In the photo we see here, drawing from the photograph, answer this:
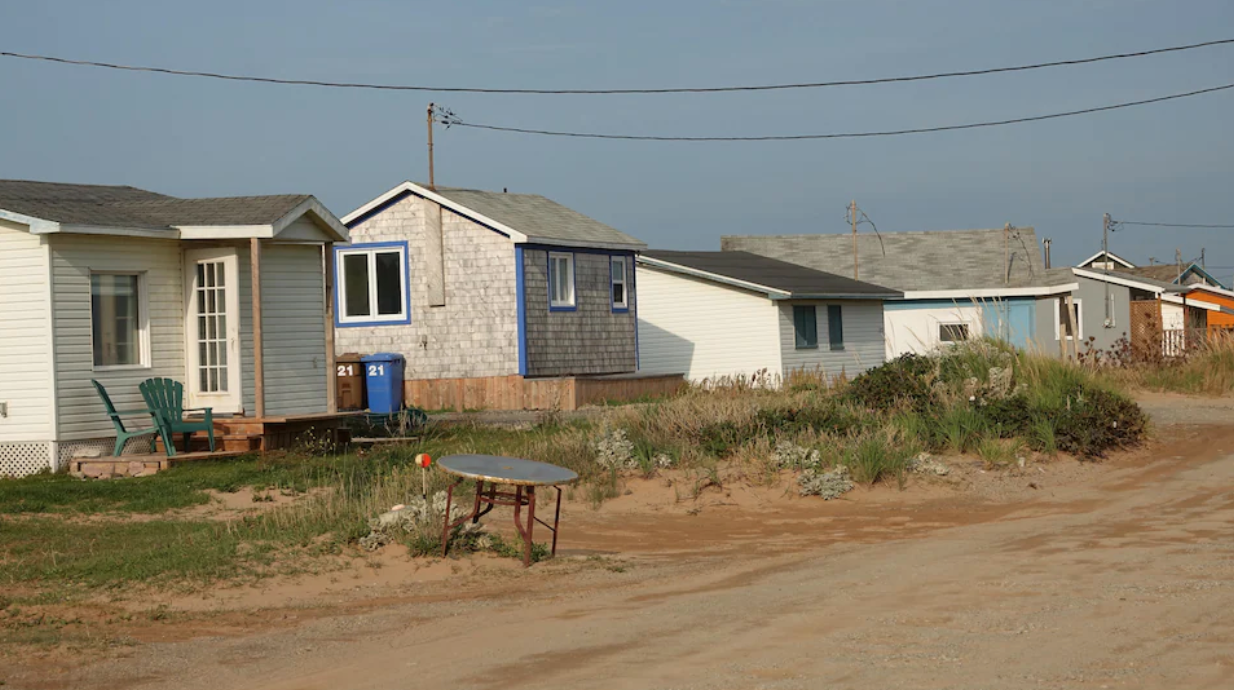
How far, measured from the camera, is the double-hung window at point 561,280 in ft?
94.0

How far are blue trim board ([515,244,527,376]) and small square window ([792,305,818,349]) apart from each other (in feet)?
27.9

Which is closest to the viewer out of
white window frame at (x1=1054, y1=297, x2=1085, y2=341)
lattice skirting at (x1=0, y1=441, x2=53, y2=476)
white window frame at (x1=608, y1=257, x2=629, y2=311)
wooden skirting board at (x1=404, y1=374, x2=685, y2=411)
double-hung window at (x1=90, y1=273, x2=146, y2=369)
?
lattice skirting at (x1=0, y1=441, x2=53, y2=476)

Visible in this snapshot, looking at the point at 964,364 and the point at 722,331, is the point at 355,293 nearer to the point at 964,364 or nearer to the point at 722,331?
the point at 722,331

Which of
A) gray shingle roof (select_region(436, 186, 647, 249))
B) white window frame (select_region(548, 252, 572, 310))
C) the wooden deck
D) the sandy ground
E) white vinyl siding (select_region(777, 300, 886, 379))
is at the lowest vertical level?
the sandy ground

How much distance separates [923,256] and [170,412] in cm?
3251

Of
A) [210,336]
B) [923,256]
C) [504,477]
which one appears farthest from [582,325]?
[923,256]

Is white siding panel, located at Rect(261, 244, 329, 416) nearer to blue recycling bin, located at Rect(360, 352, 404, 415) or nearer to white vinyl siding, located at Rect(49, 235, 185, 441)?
white vinyl siding, located at Rect(49, 235, 185, 441)

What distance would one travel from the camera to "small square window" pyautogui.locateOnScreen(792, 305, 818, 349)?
1318 inches

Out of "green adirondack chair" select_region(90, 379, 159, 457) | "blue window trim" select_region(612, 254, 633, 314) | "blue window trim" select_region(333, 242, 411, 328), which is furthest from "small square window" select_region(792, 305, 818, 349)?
"green adirondack chair" select_region(90, 379, 159, 457)

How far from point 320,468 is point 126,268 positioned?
4185mm

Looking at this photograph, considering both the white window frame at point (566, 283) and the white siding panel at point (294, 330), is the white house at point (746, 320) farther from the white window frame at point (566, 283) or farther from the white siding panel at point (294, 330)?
the white siding panel at point (294, 330)

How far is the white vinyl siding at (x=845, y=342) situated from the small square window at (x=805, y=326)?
0.34 ft

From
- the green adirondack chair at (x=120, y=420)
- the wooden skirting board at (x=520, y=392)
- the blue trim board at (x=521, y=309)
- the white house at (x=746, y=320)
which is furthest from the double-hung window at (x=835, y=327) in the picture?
the green adirondack chair at (x=120, y=420)

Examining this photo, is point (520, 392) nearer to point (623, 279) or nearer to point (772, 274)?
point (623, 279)
